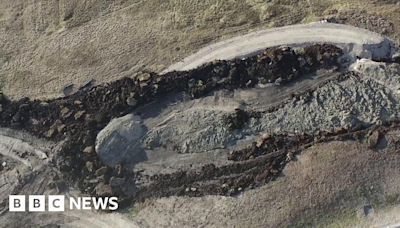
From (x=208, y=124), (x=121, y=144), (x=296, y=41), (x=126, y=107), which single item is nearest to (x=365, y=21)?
(x=296, y=41)

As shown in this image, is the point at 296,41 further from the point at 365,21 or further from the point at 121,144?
the point at 121,144

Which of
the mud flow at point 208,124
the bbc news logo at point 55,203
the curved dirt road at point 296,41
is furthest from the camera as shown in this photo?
the curved dirt road at point 296,41

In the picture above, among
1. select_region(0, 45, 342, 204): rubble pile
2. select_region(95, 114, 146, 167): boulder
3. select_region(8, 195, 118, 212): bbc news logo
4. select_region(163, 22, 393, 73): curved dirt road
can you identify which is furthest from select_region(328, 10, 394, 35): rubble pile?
select_region(8, 195, 118, 212): bbc news logo

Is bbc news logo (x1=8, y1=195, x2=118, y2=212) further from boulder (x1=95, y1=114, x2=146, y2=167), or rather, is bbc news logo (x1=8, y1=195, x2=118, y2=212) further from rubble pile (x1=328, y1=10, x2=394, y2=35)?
rubble pile (x1=328, y1=10, x2=394, y2=35)

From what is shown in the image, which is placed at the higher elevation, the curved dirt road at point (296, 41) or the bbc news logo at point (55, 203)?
the curved dirt road at point (296, 41)

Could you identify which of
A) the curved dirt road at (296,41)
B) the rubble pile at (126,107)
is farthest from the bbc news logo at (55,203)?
the curved dirt road at (296,41)

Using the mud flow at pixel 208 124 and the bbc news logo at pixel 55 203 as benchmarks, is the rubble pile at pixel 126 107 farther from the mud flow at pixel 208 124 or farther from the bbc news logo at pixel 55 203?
the bbc news logo at pixel 55 203

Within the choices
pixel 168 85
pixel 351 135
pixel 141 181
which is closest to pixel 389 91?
pixel 351 135
